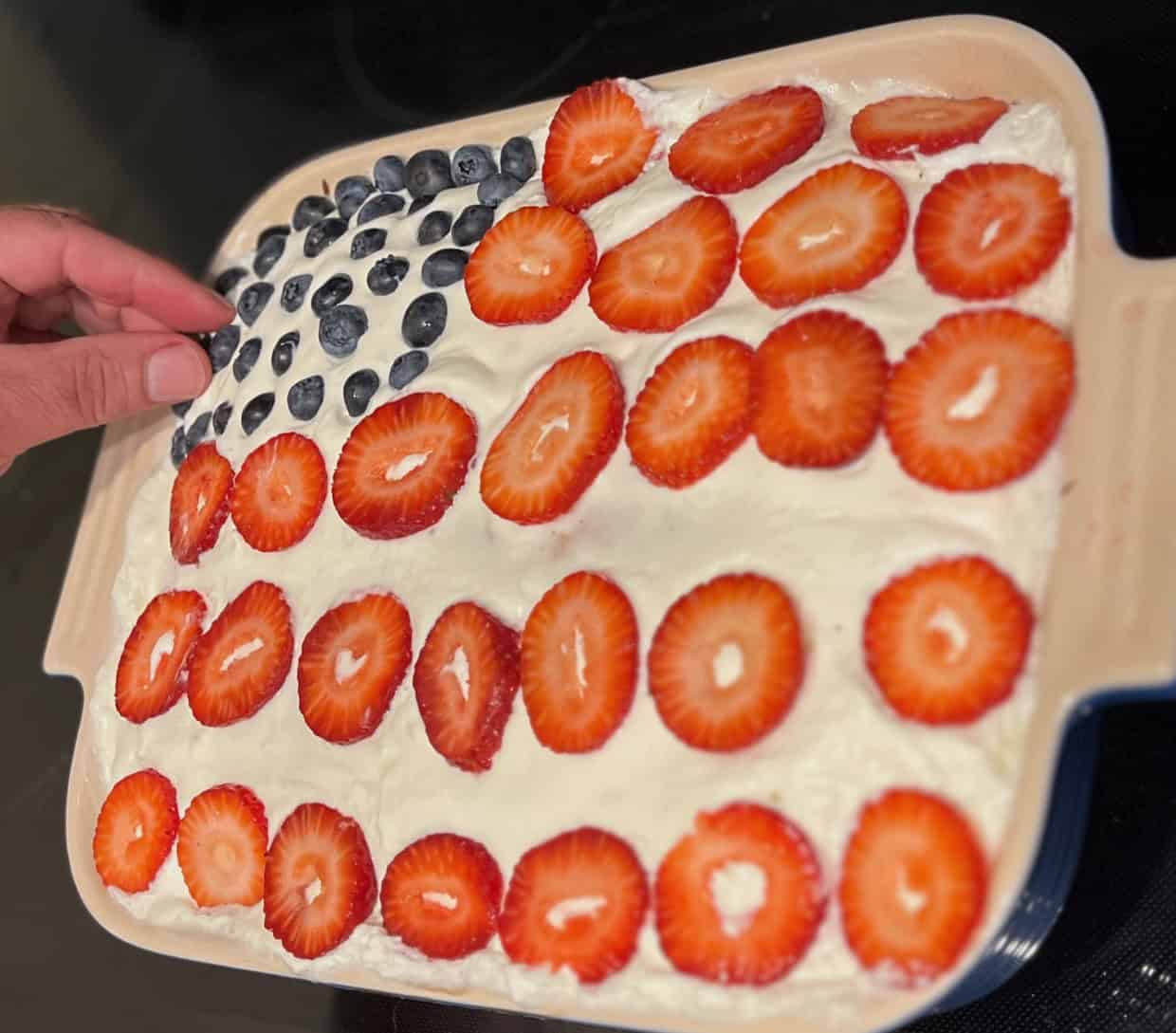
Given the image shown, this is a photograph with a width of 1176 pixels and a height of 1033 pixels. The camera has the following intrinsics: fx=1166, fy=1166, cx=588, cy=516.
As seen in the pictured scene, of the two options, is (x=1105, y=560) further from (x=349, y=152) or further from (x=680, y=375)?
(x=349, y=152)

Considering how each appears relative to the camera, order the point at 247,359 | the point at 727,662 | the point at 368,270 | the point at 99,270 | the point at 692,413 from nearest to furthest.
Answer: the point at 727,662 → the point at 692,413 → the point at 368,270 → the point at 247,359 → the point at 99,270

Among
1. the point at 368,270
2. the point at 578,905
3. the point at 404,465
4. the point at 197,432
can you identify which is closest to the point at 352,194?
the point at 368,270

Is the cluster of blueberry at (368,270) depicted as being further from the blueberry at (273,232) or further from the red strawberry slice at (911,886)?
the red strawberry slice at (911,886)

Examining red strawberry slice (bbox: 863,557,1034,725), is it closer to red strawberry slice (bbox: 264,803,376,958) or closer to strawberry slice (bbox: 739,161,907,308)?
strawberry slice (bbox: 739,161,907,308)

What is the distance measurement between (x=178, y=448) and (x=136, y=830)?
55 cm

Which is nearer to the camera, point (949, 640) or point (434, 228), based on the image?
point (949, 640)

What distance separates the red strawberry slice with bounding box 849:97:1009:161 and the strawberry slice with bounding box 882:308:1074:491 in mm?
226

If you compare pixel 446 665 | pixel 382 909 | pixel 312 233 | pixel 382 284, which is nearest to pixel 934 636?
pixel 446 665

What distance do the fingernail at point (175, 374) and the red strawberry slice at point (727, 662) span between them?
0.90 meters

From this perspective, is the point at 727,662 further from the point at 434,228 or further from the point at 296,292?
the point at 296,292

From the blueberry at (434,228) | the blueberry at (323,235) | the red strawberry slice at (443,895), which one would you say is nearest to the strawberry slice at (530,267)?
the blueberry at (434,228)

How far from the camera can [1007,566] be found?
1058 millimetres

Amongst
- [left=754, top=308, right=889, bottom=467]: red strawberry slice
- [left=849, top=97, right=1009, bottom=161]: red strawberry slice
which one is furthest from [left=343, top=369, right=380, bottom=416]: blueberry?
[left=849, top=97, right=1009, bottom=161]: red strawberry slice

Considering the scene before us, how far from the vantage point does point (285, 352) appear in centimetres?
161
